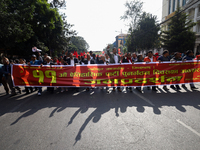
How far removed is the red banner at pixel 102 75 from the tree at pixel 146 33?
21.2 meters

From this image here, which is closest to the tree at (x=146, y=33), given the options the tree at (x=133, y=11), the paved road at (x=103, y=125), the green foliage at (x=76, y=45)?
the tree at (x=133, y=11)

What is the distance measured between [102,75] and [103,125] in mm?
3247

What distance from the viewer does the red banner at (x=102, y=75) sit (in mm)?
6020

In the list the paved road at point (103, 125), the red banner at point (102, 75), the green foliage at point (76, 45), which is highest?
the green foliage at point (76, 45)

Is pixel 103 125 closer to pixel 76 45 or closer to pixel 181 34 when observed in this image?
pixel 181 34

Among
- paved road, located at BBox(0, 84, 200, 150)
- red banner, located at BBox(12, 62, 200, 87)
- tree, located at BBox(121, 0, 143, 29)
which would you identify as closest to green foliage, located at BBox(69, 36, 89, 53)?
tree, located at BBox(121, 0, 143, 29)

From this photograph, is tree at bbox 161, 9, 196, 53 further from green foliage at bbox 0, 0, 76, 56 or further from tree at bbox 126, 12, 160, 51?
green foliage at bbox 0, 0, 76, 56

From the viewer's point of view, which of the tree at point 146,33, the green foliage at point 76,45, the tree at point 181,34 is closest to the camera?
the tree at point 181,34

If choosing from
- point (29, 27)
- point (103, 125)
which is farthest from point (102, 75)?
point (29, 27)

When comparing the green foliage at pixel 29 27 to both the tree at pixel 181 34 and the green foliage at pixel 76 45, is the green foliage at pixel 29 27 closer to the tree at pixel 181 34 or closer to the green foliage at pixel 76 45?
the tree at pixel 181 34

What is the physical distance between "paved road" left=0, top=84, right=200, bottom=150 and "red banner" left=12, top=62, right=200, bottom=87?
158cm

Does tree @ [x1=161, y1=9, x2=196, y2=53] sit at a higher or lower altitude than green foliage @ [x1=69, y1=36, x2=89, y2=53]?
lower

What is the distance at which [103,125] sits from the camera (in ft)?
10.1

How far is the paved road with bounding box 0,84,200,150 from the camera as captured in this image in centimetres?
239
